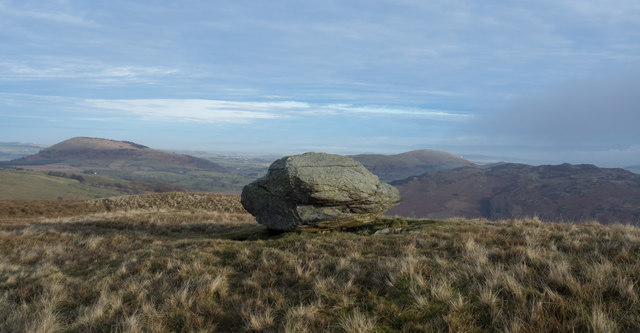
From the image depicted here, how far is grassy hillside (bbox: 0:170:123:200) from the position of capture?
10831cm

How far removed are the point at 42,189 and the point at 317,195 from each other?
5998 inches

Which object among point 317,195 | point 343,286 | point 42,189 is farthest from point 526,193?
point 42,189

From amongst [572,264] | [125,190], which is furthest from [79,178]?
[572,264]

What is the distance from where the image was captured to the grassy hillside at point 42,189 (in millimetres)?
108312

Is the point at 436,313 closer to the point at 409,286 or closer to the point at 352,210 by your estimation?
the point at 409,286

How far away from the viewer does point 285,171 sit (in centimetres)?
1658

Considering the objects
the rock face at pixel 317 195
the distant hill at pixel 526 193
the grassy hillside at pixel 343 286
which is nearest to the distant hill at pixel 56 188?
the distant hill at pixel 526 193

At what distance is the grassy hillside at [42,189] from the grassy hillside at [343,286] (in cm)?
13155

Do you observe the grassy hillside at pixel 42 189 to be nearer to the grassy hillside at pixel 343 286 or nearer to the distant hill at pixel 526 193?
the distant hill at pixel 526 193

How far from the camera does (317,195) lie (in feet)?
51.8

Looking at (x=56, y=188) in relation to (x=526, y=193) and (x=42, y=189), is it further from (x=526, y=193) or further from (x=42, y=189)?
(x=526, y=193)

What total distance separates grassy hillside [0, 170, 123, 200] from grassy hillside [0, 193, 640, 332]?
132 meters

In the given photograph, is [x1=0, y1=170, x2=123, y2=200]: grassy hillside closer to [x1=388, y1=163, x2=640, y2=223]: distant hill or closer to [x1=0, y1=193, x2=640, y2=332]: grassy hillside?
[x1=388, y1=163, x2=640, y2=223]: distant hill

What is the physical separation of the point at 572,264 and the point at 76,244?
22386 millimetres
